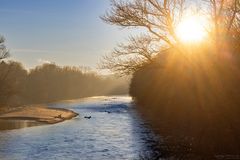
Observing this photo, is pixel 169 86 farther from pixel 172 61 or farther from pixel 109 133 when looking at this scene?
pixel 109 133

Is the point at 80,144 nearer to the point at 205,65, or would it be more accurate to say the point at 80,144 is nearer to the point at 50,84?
the point at 205,65

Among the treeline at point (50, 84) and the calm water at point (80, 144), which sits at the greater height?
the treeline at point (50, 84)

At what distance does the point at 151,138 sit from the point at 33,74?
386 feet

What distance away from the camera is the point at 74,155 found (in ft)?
67.3

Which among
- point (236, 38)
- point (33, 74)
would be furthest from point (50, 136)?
point (33, 74)

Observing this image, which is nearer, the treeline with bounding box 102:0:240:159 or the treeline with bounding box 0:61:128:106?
the treeline with bounding box 102:0:240:159

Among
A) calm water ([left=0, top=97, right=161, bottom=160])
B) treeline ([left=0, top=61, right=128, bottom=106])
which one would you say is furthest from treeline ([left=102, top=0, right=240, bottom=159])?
treeline ([left=0, top=61, right=128, bottom=106])

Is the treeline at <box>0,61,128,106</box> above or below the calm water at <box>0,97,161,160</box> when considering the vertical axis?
above

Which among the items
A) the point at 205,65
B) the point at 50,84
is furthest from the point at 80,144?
the point at 50,84

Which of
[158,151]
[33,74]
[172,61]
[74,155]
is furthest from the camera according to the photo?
[33,74]

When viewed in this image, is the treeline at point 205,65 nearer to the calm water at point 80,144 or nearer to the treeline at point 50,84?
the calm water at point 80,144

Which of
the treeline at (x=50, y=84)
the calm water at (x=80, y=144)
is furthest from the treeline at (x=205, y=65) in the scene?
the treeline at (x=50, y=84)

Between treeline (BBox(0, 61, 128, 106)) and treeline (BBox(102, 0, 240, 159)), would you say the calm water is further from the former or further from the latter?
treeline (BBox(0, 61, 128, 106))

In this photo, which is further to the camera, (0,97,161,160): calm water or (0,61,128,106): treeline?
(0,61,128,106): treeline
